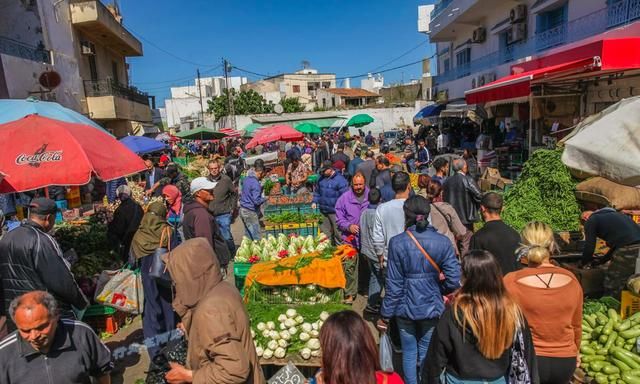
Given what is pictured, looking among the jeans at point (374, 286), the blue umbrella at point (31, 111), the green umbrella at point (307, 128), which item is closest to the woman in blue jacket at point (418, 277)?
the jeans at point (374, 286)

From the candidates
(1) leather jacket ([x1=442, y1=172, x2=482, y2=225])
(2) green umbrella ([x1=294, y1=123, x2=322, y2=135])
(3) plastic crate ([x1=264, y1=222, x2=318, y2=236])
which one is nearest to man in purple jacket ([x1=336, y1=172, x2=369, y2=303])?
(1) leather jacket ([x1=442, y1=172, x2=482, y2=225])

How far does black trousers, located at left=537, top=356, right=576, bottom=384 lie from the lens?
112 inches

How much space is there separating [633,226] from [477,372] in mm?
3439

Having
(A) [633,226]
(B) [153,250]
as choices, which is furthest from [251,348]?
(A) [633,226]

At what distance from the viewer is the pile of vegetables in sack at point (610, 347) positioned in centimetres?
349

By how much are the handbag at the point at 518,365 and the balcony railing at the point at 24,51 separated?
12.9 metres

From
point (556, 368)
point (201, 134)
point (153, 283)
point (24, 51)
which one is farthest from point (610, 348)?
point (201, 134)

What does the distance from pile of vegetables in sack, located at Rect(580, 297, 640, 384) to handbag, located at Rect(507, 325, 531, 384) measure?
1646 millimetres

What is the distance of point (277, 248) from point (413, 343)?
2.99 metres

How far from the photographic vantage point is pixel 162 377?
8.32 feet

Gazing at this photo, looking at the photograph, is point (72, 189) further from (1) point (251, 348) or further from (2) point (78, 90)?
(1) point (251, 348)

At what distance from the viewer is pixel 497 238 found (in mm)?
3857

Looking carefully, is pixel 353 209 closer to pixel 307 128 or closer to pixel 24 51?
pixel 24 51

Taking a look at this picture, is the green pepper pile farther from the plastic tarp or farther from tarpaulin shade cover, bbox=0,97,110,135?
tarpaulin shade cover, bbox=0,97,110,135
